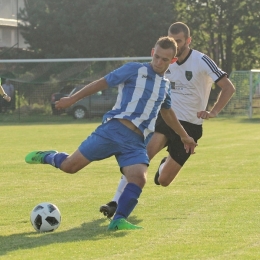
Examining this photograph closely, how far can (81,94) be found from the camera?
6.80 metres

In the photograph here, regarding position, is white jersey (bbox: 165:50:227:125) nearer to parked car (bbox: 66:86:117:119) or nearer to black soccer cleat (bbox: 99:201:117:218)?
black soccer cleat (bbox: 99:201:117:218)

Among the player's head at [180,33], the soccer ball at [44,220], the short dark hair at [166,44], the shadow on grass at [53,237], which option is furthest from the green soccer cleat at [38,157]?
the player's head at [180,33]

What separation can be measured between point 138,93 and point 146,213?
1549 millimetres

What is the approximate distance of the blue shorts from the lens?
709cm

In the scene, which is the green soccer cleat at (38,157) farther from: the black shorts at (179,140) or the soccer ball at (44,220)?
the black shorts at (179,140)

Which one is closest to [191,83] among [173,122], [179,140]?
[179,140]

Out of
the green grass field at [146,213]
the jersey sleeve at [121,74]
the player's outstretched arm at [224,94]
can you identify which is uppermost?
the jersey sleeve at [121,74]

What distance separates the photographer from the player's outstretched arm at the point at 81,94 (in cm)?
674

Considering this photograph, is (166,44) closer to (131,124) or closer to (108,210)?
(131,124)

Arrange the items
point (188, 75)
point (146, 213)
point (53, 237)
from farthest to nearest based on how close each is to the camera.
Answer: point (188, 75)
point (146, 213)
point (53, 237)

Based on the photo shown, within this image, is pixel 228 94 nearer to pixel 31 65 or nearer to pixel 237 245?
pixel 237 245

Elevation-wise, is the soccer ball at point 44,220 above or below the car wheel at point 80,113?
above

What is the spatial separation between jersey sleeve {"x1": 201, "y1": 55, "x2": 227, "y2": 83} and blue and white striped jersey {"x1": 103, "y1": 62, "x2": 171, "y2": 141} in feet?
5.67

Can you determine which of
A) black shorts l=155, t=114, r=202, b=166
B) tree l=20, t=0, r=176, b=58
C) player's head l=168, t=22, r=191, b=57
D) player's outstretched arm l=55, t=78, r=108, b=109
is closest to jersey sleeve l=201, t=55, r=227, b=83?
player's head l=168, t=22, r=191, b=57
